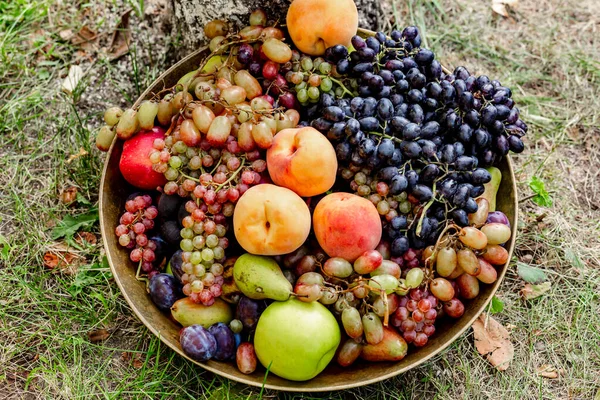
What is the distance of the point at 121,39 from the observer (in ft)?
9.38

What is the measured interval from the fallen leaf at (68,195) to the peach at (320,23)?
116cm

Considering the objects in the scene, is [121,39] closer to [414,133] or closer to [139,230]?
[139,230]

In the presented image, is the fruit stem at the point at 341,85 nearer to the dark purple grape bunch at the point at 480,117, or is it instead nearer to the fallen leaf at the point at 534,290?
the dark purple grape bunch at the point at 480,117

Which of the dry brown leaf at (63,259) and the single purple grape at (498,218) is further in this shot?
the dry brown leaf at (63,259)

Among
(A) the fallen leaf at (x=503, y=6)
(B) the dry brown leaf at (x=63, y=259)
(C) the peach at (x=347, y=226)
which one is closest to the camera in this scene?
(C) the peach at (x=347, y=226)

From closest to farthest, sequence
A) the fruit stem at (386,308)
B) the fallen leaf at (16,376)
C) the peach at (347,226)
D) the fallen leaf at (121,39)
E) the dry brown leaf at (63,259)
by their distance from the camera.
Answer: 1. the fruit stem at (386,308)
2. the peach at (347,226)
3. the fallen leaf at (16,376)
4. the dry brown leaf at (63,259)
5. the fallen leaf at (121,39)

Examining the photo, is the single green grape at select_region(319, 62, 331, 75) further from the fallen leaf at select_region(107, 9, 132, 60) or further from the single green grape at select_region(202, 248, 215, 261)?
the fallen leaf at select_region(107, 9, 132, 60)

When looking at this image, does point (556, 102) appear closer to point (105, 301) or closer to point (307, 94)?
point (307, 94)

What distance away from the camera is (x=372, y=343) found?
1.85 metres

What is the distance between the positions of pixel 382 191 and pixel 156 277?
2.68 feet

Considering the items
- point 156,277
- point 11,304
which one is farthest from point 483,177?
point 11,304

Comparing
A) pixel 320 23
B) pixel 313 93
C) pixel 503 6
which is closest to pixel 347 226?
pixel 313 93

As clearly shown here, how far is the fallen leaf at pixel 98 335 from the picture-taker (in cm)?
218

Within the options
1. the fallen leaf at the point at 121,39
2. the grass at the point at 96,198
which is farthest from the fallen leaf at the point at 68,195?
the fallen leaf at the point at 121,39
